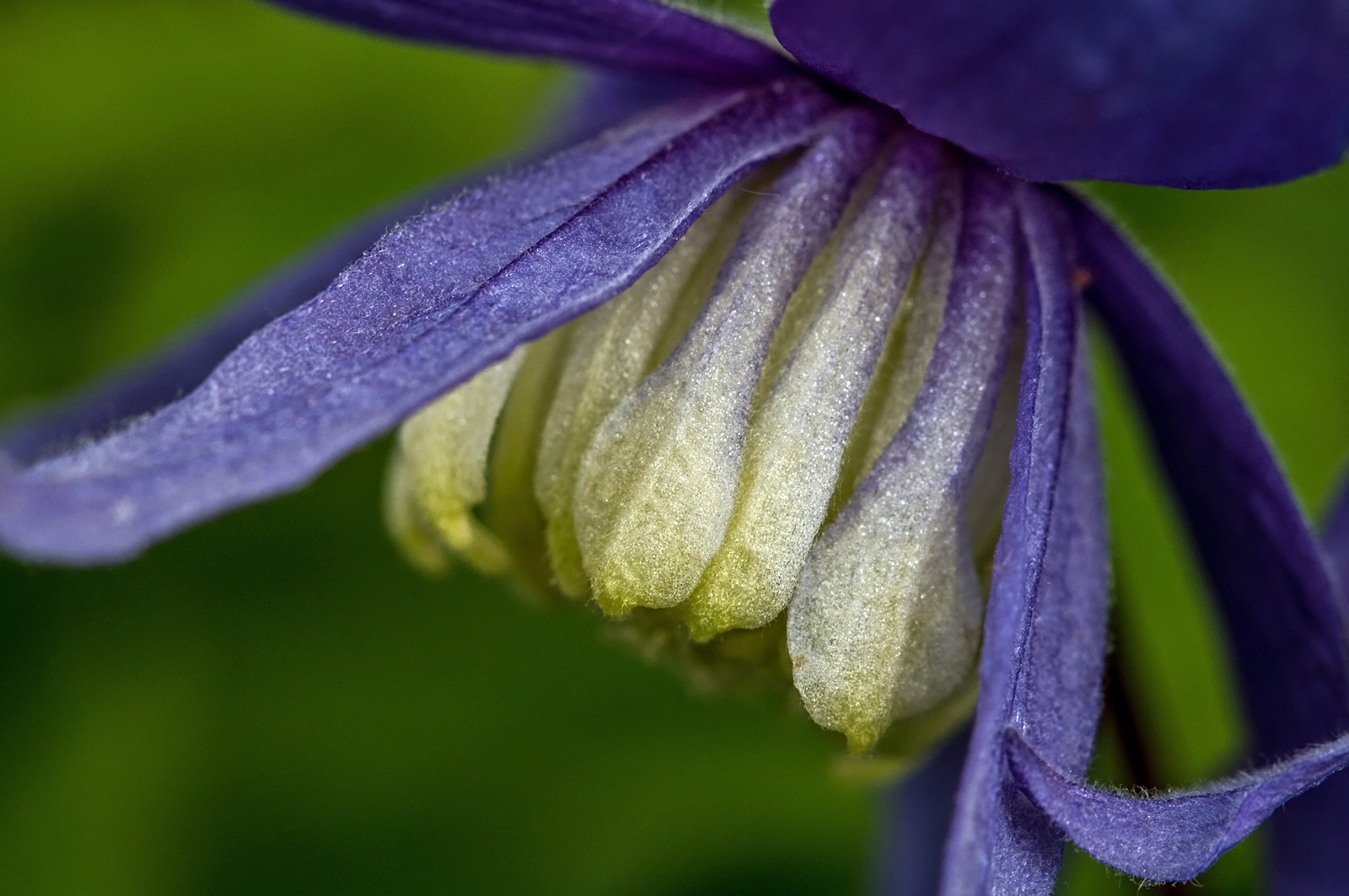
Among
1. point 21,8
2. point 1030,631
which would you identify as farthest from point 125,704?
point 1030,631

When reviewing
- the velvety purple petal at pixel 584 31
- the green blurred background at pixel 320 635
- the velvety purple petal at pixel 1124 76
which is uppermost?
the velvety purple petal at pixel 1124 76

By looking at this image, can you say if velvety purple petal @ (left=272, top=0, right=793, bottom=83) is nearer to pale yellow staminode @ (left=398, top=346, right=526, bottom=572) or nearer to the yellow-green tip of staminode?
the yellow-green tip of staminode

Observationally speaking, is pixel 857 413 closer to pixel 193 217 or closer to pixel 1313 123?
pixel 1313 123

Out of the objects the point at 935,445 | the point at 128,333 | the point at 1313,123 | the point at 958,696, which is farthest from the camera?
the point at 128,333

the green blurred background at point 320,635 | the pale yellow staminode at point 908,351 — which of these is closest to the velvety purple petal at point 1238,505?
the pale yellow staminode at point 908,351

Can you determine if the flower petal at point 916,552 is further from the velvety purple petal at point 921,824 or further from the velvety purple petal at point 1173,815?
the velvety purple petal at point 921,824

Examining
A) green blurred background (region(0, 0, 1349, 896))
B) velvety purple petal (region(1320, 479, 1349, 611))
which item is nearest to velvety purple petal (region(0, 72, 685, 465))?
green blurred background (region(0, 0, 1349, 896))
